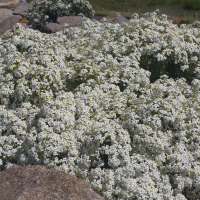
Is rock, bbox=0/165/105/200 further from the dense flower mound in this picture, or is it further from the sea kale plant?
the sea kale plant

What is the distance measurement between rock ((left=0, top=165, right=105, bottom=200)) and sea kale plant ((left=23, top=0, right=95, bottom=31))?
45.3 ft

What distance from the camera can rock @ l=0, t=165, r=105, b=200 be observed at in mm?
4320

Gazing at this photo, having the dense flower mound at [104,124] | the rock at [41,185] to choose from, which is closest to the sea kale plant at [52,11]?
the dense flower mound at [104,124]

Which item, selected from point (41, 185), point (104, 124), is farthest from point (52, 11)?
point (41, 185)

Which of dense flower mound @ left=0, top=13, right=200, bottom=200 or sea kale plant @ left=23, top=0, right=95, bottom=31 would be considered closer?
dense flower mound @ left=0, top=13, right=200, bottom=200

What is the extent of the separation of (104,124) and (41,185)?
1815mm

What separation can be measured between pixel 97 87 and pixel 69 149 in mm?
2100

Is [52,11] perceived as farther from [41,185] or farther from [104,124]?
[41,185]


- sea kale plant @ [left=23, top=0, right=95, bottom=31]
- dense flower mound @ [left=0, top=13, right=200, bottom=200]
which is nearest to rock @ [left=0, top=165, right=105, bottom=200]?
dense flower mound @ [left=0, top=13, right=200, bottom=200]

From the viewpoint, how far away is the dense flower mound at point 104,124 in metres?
5.16

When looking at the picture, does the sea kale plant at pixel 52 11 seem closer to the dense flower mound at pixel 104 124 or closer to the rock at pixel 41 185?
the dense flower mound at pixel 104 124

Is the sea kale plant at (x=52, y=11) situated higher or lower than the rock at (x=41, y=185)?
higher

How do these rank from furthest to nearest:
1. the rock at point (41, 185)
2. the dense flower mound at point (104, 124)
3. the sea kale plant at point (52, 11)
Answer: the sea kale plant at point (52, 11) → the dense flower mound at point (104, 124) → the rock at point (41, 185)

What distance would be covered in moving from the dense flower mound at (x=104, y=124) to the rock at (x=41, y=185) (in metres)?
0.36
